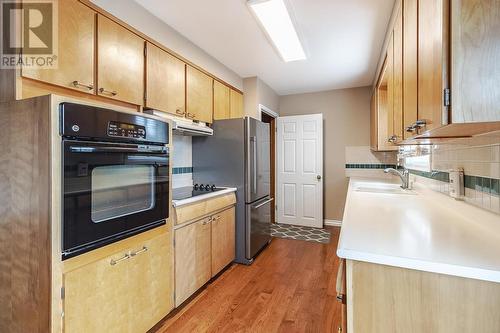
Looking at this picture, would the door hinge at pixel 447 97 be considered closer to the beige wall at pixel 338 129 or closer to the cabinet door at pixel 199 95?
the cabinet door at pixel 199 95

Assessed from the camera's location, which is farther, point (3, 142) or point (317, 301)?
point (317, 301)

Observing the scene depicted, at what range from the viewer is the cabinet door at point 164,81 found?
6.42ft

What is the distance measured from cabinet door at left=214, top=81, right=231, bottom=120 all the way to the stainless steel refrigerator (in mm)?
213

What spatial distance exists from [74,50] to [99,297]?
1.40m

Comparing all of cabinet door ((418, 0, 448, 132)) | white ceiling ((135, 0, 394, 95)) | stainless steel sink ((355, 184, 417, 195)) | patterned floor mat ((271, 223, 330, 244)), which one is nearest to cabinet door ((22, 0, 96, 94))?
white ceiling ((135, 0, 394, 95))

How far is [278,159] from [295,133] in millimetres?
551

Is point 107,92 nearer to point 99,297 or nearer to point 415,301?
point 99,297

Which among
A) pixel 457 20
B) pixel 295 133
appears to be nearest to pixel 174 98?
pixel 457 20

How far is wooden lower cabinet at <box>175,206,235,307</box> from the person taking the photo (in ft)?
6.27

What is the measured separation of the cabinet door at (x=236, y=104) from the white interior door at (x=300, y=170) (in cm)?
110

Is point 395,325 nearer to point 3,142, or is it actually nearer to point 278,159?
point 3,142

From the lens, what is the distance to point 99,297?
4.24 feet

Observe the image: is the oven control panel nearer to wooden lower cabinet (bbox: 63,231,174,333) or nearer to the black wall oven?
the black wall oven

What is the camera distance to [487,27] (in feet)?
2.46
